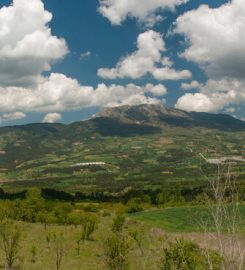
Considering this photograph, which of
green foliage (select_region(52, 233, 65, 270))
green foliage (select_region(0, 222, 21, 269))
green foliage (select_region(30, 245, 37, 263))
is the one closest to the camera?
green foliage (select_region(0, 222, 21, 269))

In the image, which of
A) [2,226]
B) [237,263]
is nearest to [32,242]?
[2,226]

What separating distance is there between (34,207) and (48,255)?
2315 inches

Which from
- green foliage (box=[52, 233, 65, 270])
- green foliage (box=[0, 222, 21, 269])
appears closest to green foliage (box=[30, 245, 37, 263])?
green foliage (box=[52, 233, 65, 270])

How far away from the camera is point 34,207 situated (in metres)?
130

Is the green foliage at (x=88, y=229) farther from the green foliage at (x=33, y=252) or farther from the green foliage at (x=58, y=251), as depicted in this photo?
the green foliage at (x=33, y=252)

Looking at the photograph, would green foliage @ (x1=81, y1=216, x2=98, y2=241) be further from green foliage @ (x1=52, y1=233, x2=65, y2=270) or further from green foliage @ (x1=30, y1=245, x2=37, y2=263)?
green foliage @ (x1=30, y1=245, x2=37, y2=263)

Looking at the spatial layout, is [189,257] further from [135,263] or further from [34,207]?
[34,207]

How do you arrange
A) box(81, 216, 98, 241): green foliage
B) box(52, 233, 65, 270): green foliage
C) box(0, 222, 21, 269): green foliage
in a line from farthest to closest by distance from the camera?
box(81, 216, 98, 241): green foliage < box(52, 233, 65, 270): green foliage < box(0, 222, 21, 269): green foliage

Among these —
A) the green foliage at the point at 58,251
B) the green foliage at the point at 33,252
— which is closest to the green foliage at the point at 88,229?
the green foliage at the point at 58,251

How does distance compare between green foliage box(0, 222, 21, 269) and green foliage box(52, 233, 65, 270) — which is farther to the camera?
green foliage box(52, 233, 65, 270)

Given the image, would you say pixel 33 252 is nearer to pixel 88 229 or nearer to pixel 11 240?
pixel 11 240

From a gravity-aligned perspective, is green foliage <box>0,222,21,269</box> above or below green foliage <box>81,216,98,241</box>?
above

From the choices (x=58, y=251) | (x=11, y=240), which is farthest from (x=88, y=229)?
(x=11, y=240)

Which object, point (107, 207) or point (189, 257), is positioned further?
point (107, 207)
